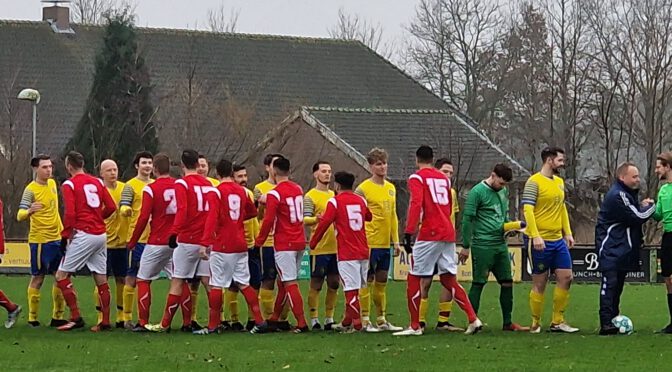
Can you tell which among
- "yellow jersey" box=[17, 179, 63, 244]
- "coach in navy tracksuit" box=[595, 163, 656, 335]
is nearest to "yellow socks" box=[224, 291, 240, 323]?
"yellow jersey" box=[17, 179, 63, 244]

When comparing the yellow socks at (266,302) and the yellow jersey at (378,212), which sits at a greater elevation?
the yellow jersey at (378,212)

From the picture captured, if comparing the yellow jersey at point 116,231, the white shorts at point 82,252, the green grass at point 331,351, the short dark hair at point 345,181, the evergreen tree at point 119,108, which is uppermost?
the evergreen tree at point 119,108

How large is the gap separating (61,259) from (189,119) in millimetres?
27124

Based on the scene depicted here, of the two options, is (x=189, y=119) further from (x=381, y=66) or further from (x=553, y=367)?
(x=553, y=367)

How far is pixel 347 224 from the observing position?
15.8 m

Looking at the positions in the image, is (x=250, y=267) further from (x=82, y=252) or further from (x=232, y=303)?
(x=82, y=252)

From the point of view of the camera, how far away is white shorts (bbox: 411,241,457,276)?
15.4 m

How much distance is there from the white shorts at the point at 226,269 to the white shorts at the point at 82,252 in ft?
5.03

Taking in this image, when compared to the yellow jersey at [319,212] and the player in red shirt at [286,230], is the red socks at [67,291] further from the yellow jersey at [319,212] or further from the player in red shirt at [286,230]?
the yellow jersey at [319,212]

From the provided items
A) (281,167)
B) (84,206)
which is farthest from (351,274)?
(84,206)

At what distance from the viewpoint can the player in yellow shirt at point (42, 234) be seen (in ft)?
56.6

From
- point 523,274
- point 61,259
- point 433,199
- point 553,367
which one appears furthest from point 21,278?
point 553,367

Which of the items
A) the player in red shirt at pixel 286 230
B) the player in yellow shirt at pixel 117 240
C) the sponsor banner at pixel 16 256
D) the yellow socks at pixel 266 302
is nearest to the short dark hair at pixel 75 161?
the player in yellow shirt at pixel 117 240

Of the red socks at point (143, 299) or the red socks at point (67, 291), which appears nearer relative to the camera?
the red socks at point (143, 299)
